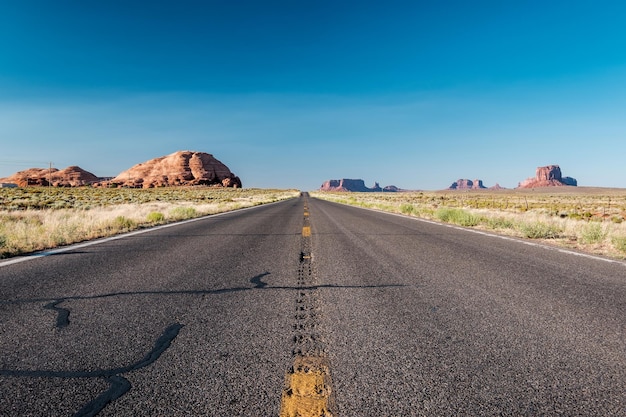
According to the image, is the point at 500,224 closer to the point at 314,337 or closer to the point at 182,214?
the point at 314,337

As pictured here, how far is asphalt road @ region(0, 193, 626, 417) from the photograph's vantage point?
1870mm

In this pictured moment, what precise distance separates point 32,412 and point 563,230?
12.4 metres

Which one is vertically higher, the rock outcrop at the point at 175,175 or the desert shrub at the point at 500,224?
the rock outcrop at the point at 175,175

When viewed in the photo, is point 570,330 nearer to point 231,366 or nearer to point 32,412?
point 231,366

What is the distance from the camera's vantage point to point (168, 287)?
13.5 feet

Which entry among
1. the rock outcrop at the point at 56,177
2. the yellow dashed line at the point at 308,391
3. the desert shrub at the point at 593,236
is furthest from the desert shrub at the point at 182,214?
the rock outcrop at the point at 56,177

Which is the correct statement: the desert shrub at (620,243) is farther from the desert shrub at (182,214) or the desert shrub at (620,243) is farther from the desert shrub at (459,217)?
the desert shrub at (182,214)

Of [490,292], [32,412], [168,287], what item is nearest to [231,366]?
[32,412]

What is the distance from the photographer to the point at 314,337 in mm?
2709

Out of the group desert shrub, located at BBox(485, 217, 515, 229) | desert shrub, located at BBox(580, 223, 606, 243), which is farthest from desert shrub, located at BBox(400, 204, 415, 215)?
desert shrub, located at BBox(580, 223, 606, 243)

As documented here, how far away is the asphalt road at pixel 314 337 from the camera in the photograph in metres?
1.87

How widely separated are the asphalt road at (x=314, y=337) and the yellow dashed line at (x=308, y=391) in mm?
38

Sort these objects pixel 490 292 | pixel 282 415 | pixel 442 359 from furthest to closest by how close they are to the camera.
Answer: pixel 490 292 < pixel 442 359 < pixel 282 415

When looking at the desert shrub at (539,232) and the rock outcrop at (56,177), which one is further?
the rock outcrop at (56,177)
